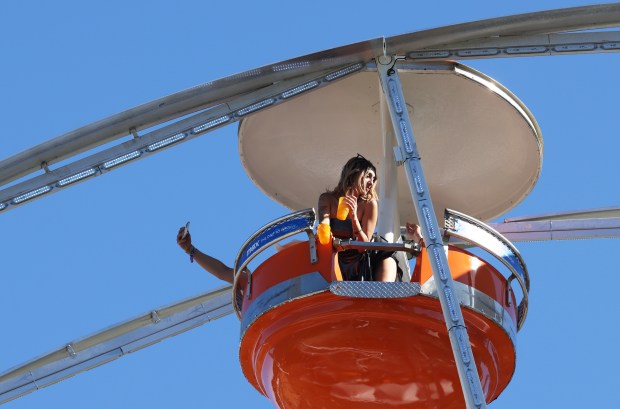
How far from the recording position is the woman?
24125 millimetres

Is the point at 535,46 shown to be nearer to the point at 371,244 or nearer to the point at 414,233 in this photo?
the point at 414,233

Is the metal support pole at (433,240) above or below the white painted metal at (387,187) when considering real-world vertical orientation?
below

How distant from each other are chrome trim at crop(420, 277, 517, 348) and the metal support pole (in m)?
0.43

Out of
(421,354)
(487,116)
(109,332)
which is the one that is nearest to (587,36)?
(487,116)

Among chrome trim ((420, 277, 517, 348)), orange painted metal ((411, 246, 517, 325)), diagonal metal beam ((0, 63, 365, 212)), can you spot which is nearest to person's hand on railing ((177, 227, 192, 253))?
diagonal metal beam ((0, 63, 365, 212))

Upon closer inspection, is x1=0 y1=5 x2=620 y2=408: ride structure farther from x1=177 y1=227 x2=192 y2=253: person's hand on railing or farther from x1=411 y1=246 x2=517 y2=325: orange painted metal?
x1=177 y1=227 x2=192 y2=253: person's hand on railing

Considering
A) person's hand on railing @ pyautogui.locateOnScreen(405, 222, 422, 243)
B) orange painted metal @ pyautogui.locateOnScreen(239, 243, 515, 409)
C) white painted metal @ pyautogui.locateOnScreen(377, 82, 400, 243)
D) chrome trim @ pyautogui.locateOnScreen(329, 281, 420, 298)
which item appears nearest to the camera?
chrome trim @ pyautogui.locateOnScreen(329, 281, 420, 298)

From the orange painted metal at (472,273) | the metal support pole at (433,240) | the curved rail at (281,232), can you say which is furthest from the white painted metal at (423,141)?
the curved rail at (281,232)

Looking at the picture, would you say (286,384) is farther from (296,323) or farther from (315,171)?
(315,171)

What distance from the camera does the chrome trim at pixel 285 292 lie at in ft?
77.3

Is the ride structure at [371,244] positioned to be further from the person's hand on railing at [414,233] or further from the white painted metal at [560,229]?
the person's hand on railing at [414,233]

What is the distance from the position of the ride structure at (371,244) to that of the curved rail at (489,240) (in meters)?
0.02

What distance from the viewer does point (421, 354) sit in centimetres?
2389

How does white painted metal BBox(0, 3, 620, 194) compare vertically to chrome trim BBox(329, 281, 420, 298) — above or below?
above
